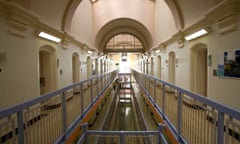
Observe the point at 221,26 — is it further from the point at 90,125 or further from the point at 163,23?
the point at 90,125

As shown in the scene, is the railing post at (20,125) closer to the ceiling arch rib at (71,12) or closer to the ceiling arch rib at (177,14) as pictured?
the ceiling arch rib at (71,12)

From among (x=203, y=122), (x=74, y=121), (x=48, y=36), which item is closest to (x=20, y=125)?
(x=74, y=121)

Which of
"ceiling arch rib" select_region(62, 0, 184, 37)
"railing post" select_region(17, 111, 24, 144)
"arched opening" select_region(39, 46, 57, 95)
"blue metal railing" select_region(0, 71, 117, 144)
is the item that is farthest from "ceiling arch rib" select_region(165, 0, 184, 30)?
"railing post" select_region(17, 111, 24, 144)

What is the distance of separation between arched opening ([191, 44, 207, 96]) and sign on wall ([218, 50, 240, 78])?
74.6 inches

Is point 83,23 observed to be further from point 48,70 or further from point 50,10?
point 48,70

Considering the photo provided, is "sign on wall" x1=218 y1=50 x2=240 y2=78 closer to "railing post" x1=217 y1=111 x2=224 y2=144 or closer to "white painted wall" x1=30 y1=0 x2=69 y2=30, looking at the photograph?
"railing post" x1=217 y1=111 x2=224 y2=144

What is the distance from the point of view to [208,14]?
3.91 meters

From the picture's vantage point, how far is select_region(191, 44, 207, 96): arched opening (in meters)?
5.64

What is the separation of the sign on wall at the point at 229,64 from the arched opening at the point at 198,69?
6.22 feet

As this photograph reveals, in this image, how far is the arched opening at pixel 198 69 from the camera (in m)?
5.64

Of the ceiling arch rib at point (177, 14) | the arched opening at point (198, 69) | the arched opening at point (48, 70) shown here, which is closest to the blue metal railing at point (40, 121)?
the arched opening at point (48, 70)

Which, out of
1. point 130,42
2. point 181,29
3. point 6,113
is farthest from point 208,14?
point 130,42

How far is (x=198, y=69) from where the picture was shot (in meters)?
5.68

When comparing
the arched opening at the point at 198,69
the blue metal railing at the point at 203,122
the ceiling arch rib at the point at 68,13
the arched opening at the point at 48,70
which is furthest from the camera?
the ceiling arch rib at the point at 68,13
